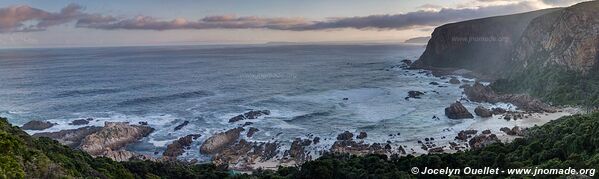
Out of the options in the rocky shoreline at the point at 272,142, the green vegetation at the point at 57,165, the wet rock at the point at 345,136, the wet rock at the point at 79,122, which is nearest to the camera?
the green vegetation at the point at 57,165

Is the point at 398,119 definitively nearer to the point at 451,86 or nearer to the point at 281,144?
the point at 281,144

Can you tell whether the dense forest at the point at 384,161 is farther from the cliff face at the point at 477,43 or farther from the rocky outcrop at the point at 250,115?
the cliff face at the point at 477,43

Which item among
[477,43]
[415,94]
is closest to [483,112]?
[415,94]

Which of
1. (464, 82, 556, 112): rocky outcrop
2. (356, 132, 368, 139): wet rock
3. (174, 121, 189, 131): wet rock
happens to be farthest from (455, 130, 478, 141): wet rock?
(174, 121, 189, 131): wet rock

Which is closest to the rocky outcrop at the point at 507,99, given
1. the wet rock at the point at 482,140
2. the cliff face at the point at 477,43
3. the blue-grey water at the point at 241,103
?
the blue-grey water at the point at 241,103

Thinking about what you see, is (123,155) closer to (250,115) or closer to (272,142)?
(272,142)

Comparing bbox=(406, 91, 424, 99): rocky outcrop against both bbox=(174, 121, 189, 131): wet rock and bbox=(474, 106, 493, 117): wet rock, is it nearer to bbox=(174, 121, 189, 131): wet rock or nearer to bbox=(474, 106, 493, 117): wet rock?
bbox=(474, 106, 493, 117): wet rock
